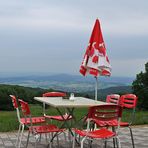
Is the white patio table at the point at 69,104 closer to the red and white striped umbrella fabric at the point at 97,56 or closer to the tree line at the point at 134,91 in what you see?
the red and white striped umbrella fabric at the point at 97,56

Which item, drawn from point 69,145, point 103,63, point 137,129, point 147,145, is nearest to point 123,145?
point 147,145

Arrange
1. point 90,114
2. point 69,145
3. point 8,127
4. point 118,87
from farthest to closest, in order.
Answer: point 118,87, point 8,127, point 69,145, point 90,114

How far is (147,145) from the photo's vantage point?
6652 mm

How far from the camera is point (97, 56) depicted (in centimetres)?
675

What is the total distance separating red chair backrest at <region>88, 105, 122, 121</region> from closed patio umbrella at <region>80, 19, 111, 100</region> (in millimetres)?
2023

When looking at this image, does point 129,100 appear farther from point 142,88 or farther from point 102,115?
point 142,88

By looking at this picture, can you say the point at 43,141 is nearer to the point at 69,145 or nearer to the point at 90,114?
the point at 69,145

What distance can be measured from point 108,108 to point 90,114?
232 mm

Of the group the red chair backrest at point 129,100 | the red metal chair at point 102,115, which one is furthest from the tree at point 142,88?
the red metal chair at point 102,115

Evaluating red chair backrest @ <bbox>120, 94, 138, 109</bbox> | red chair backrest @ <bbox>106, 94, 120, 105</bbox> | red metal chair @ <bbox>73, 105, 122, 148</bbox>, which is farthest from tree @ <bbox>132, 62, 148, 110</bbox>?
red metal chair @ <bbox>73, 105, 122, 148</bbox>

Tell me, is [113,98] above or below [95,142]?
above

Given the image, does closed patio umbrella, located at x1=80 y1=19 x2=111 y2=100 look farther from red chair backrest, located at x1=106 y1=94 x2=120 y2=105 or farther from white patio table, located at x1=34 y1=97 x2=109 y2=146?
white patio table, located at x1=34 y1=97 x2=109 y2=146

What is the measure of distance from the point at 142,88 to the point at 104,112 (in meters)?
32.6

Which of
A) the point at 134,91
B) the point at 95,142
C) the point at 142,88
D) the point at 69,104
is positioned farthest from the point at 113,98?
the point at 142,88
